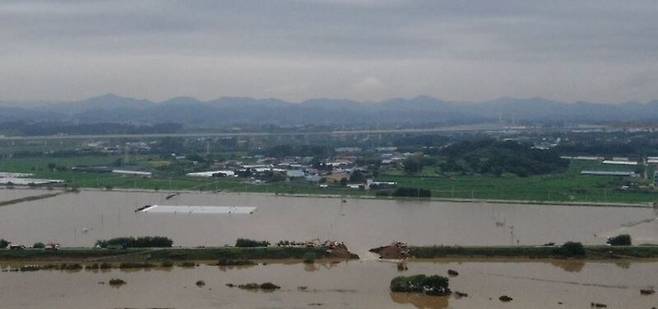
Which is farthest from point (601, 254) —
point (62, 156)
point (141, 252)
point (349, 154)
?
point (62, 156)

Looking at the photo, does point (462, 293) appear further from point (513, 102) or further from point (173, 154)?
point (513, 102)

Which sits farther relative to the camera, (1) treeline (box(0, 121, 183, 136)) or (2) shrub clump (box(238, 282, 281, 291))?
(1) treeline (box(0, 121, 183, 136))

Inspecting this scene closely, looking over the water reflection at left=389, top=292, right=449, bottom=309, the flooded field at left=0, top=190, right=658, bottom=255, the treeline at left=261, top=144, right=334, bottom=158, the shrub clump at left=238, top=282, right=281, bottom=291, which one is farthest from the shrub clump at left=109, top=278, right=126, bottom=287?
the treeline at left=261, top=144, right=334, bottom=158

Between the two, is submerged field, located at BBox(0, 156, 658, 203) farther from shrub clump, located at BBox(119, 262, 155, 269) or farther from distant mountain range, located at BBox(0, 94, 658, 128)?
distant mountain range, located at BBox(0, 94, 658, 128)

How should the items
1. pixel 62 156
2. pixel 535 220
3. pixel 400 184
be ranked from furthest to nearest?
pixel 62 156
pixel 400 184
pixel 535 220

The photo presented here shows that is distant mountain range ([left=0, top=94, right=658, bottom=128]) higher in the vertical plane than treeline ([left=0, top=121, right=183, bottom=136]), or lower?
higher
